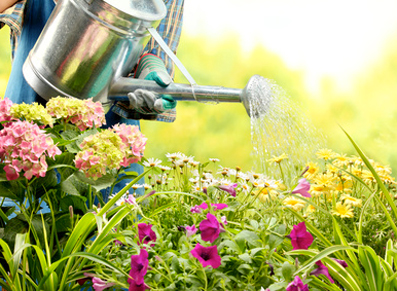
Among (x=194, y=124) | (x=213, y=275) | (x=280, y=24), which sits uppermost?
(x=213, y=275)

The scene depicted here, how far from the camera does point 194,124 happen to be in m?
2.31

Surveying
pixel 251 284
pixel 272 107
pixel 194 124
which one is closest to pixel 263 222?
pixel 251 284

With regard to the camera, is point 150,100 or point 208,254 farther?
point 150,100

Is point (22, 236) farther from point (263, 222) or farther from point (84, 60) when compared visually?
point (84, 60)

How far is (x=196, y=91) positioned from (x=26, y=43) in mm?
527

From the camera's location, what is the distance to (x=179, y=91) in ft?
3.36

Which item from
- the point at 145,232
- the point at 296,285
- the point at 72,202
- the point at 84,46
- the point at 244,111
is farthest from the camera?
the point at 244,111

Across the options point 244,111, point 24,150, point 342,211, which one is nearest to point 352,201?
point 342,211

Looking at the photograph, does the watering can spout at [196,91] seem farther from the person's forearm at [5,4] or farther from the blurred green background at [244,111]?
the blurred green background at [244,111]

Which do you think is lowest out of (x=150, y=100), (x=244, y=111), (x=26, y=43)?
(x=244, y=111)

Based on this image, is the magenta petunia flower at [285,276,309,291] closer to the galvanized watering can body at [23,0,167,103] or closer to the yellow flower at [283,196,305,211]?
the yellow flower at [283,196,305,211]

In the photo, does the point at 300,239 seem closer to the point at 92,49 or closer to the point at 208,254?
the point at 208,254

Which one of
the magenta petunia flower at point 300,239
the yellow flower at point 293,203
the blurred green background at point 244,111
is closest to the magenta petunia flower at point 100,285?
the magenta petunia flower at point 300,239

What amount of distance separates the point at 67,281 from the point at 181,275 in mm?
156
